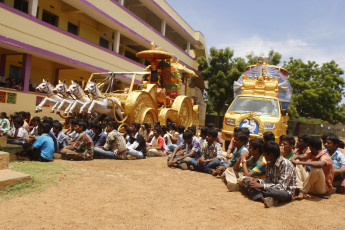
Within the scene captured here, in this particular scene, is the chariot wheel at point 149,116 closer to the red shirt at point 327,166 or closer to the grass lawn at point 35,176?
the grass lawn at point 35,176

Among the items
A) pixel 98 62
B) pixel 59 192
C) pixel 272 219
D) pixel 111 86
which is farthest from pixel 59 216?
pixel 98 62

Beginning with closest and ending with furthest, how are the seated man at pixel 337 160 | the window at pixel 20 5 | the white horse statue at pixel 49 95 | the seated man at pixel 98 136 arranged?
the seated man at pixel 337 160 → the seated man at pixel 98 136 → the white horse statue at pixel 49 95 → the window at pixel 20 5

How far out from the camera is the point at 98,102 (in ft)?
30.6

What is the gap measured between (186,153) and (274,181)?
107 inches

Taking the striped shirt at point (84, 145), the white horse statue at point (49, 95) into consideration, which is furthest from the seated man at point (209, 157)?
the white horse statue at point (49, 95)

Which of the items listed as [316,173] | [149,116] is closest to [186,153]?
[316,173]

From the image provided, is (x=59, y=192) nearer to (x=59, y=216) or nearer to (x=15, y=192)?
(x=15, y=192)

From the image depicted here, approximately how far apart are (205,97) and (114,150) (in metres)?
23.1

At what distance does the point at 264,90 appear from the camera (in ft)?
35.5

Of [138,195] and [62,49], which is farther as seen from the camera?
[62,49]

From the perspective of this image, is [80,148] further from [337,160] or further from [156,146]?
[337,160]

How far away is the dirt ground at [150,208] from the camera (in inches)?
127

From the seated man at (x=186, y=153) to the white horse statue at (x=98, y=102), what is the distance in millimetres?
3566

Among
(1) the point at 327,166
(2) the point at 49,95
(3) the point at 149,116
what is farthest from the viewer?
(3) the point at 149,116
